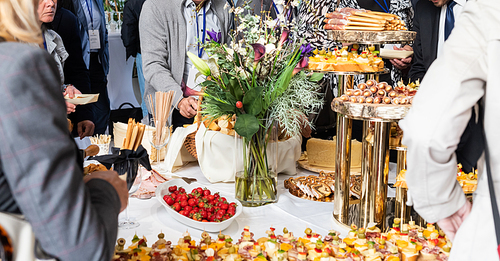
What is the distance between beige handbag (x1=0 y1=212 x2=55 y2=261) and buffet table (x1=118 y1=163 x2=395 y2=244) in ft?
1.88

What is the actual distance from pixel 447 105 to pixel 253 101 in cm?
74

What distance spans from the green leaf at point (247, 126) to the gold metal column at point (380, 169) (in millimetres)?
360

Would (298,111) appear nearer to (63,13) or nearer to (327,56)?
(327,56)

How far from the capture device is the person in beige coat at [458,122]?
2.19ft

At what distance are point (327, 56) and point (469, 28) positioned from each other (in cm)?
85

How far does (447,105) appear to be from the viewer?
666 mm

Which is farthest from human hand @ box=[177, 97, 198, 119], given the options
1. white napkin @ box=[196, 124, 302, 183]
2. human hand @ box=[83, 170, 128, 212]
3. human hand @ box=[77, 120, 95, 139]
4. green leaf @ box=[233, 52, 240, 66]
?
human hand @ box=[83, 170, 128, 212]

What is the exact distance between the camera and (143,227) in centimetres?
124

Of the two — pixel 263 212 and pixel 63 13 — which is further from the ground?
pixel 63 13

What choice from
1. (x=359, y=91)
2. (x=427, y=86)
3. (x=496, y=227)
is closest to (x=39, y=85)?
(x=427, y=86)

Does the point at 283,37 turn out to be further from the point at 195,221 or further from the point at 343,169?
the point at 195,221

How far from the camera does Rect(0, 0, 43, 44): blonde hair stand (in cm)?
59

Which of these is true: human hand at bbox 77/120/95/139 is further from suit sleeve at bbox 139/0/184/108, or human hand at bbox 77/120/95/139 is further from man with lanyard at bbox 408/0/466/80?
man with lanyard at bbox 408/0/466/80

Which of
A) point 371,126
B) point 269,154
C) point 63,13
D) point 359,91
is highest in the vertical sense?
point 63,13
